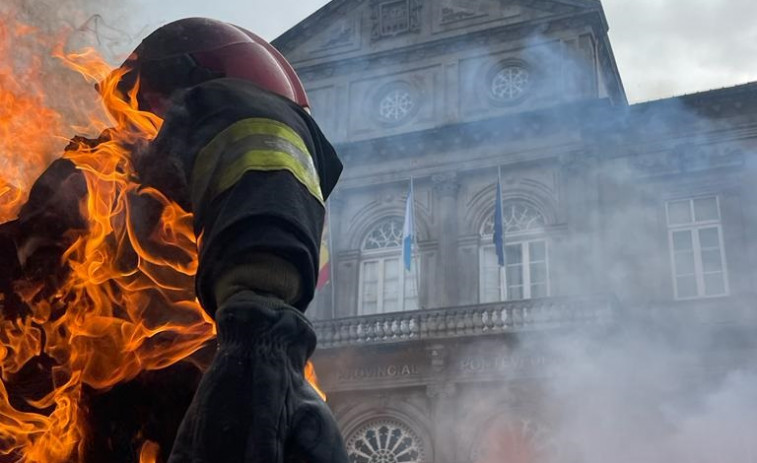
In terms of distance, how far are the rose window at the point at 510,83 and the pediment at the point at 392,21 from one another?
109 centimetres

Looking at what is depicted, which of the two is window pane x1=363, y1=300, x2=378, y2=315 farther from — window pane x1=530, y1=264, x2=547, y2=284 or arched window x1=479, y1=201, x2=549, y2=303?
window pane x1=530, y1=264, x2=547, y2=284

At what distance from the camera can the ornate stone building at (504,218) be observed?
1727 cm

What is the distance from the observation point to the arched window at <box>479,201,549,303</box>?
1856cm

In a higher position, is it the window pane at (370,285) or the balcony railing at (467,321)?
the window pane at (370,285)

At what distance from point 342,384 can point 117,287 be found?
16543 mm

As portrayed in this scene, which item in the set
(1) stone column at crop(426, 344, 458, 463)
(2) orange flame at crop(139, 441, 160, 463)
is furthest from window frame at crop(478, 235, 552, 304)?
(2) orange flame at crop(139, 441, 160, 463)

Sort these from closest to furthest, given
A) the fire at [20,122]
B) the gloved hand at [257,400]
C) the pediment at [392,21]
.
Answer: the gloved hand at [257,400], the fire at [20,122], the pediment at [392,21]

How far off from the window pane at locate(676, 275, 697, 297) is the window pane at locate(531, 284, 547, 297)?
8.09 feet

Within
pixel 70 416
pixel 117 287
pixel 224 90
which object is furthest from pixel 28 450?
pixel 224 90

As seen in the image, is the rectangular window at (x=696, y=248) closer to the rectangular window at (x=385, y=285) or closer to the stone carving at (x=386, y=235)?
the rectangular window at (x=385, y=285)

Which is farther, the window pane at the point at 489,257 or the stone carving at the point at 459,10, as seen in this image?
the stone carving at the point at 459,10

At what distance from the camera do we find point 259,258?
1.59 m

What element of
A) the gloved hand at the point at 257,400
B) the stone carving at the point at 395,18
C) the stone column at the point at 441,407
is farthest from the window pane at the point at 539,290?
the gloved hand at the point at 257,400

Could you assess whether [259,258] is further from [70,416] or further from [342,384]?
[342,384]
